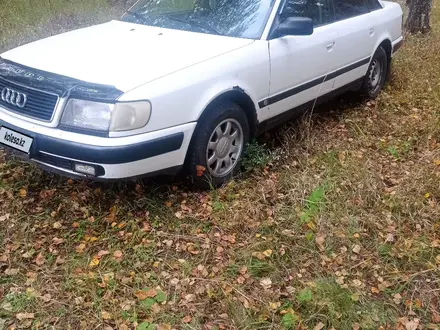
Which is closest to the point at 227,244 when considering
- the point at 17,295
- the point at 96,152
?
the point at 96,152

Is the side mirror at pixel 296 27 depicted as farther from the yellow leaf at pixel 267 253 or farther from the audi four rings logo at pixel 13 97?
the audi four rings logo at pixel 13 97

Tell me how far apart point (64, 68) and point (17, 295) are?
1.51m

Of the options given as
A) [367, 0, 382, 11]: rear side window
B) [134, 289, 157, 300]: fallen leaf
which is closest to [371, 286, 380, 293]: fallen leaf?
[134, 289, 157, 300]: fallen leaf

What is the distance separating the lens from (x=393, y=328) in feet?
8.95

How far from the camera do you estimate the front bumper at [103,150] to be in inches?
125

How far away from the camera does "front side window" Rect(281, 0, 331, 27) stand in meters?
4.34

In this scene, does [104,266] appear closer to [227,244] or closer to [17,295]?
[17,295]

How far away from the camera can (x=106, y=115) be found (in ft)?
10.5

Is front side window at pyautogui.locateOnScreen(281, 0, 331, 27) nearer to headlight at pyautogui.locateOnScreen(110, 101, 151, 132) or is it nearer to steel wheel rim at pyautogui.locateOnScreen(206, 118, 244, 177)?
steel wheel rim at pyautogui.locateOnScreen(206, 118, 244, 177)

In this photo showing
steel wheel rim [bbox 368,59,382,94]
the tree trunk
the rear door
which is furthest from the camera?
the tree trunk

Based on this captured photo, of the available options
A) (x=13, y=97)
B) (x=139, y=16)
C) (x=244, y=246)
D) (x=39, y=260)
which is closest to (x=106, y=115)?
(x=13, y=97)

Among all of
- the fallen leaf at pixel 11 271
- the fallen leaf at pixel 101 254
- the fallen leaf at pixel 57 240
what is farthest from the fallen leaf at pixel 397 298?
the fallen leaf at pixel 11 271

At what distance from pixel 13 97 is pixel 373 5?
4.10 meters

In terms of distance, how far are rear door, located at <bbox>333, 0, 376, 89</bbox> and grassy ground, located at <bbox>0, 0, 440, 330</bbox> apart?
89cm
